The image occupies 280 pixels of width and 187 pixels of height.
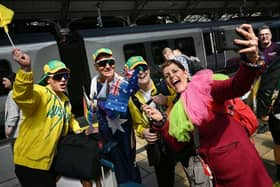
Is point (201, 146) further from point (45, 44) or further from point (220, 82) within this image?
point (45, 44)

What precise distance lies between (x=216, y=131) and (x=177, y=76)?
38cm

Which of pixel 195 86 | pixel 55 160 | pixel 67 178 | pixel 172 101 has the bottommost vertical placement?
pixel 67 178

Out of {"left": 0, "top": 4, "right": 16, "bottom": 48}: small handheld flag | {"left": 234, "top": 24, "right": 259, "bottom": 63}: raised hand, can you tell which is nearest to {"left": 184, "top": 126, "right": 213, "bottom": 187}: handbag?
{"left": 234, "top": 24, "right": 259, "bottom": 63}: raised hand

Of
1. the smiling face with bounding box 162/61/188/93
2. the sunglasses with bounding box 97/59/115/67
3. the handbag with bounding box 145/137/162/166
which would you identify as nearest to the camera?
the smiling face with bounding box 162/61/188/93

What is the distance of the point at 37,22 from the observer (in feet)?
40.6

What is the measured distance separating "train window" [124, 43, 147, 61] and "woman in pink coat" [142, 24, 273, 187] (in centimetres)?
579

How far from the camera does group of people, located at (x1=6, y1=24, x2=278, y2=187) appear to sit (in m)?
1.35

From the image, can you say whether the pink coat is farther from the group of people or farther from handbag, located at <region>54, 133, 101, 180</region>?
handbag, located at <region>54, 133, 101, 180</region>

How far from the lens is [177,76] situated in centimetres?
147

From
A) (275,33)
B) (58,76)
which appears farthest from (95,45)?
(275,33)

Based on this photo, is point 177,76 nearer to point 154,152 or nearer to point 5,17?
point 154,152

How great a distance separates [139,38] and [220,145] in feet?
20.8

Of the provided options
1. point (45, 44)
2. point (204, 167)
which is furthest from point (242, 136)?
point (45, 44)

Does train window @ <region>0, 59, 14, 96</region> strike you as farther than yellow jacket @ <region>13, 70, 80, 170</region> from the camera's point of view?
Yes
